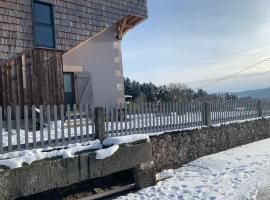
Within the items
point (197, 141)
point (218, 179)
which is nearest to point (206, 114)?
point (197, 141)

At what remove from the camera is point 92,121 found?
28.4 ft

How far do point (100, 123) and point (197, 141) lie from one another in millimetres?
4551

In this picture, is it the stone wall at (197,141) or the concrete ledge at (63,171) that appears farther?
the stone wall at (197,141)

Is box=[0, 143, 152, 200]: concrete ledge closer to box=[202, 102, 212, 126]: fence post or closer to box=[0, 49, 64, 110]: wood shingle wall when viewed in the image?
box=[202, 102, 212, 126]: fence post

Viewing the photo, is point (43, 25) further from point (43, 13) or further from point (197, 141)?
point (197, 141)

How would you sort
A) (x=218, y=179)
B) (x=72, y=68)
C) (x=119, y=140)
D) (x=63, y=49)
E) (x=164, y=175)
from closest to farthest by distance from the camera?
1. (x=119, y=140)
2. (x=218, y=179)
3. (x=164, y=175)
4. (x=63, y=49)
5. (x=72, y=68)

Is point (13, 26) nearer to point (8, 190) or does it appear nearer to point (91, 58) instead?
point (91, 58)

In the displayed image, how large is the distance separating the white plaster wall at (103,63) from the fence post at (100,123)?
9.02 meters

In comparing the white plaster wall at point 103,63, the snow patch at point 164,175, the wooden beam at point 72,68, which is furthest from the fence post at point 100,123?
the white plaster wall at point 103,63

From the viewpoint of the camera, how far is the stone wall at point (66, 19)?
13.8 metres

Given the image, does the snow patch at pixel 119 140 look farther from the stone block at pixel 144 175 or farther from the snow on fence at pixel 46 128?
the stone block at pixel 144 175

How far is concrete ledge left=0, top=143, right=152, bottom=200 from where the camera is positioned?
21.3ft

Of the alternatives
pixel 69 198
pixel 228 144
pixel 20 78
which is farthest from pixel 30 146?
pixel 228 144

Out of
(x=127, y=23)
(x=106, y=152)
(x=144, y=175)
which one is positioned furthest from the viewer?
(x=127, y=23)
